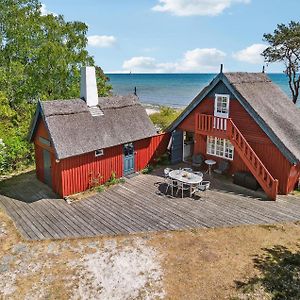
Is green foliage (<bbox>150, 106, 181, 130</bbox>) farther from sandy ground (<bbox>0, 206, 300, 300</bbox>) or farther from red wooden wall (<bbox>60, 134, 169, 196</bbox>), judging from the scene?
sandy ground (<bbox>0, 206, 300, 300</bbox>)

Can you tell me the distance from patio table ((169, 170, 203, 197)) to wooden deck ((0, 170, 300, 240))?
93 centimetres

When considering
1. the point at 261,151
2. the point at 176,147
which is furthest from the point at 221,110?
the point at 176,147

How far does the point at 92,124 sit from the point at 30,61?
1385cm

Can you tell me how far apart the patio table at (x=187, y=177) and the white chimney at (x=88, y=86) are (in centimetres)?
655

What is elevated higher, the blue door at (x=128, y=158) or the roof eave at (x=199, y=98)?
the roof eave at (x=199, y=98)

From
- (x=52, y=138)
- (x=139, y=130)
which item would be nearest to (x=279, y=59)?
(x=139, y=130)

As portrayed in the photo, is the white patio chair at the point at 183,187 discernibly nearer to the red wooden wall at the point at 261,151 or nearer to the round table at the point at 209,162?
the round table at the point at 209,162

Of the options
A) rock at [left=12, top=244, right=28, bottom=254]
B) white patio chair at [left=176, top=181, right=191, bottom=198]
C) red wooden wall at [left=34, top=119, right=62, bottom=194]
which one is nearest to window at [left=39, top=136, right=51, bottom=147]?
red wooden wall at [left=34, top=119, right=62, bottom=194]

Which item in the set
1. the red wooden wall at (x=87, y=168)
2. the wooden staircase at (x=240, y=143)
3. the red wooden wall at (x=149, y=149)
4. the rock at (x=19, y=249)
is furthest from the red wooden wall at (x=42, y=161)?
the wooden staircase at (x=240, y=143)

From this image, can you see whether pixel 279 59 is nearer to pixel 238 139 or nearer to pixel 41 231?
pixel 238 139

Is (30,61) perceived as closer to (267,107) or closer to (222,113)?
(222,113)

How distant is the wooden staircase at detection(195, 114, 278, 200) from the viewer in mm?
16750

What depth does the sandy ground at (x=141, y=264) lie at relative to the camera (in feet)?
32.8

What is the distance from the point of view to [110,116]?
19234 mm
